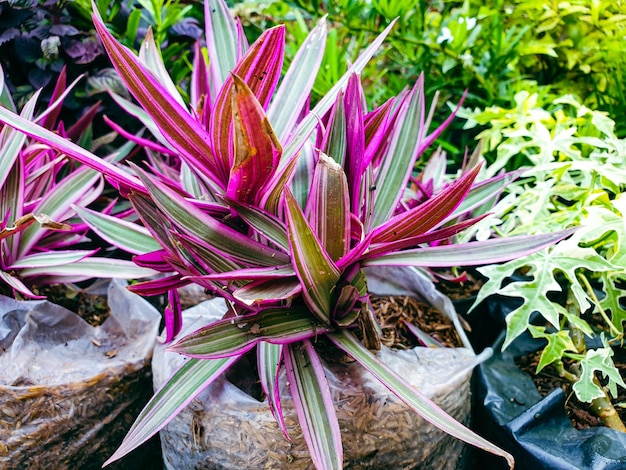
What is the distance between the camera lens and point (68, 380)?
3.31ft

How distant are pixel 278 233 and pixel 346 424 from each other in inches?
13.4

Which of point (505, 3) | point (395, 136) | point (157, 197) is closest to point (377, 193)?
point (395, 136)

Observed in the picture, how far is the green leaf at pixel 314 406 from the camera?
2.36ft

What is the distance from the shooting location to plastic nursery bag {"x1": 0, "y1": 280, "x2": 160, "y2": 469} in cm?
98

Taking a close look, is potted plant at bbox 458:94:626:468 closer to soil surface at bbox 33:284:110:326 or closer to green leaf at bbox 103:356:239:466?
green leaf at bbox 103:356:239:466

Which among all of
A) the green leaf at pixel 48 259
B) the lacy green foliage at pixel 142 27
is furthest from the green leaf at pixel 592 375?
the lacy green foliage at pixel 142 27

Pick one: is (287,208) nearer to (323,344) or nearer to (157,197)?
(157,197)

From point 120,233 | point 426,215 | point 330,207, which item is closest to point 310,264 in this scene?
point 330,207

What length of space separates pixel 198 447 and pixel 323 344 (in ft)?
0.94

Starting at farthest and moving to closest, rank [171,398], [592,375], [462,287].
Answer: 1. [462,287]
2. [592,375]
3. [171,398]

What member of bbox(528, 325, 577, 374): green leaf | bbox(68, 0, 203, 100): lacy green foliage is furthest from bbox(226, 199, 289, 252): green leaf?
bbox(68, 0, 203, 100): lacy green foliage

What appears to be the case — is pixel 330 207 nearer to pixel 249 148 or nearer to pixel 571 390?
pixel 249 148

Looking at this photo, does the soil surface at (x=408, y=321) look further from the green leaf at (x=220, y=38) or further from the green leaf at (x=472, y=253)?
the green leaf at (x=220, y=38)

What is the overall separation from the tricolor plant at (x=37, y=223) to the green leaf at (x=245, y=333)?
29 cm
